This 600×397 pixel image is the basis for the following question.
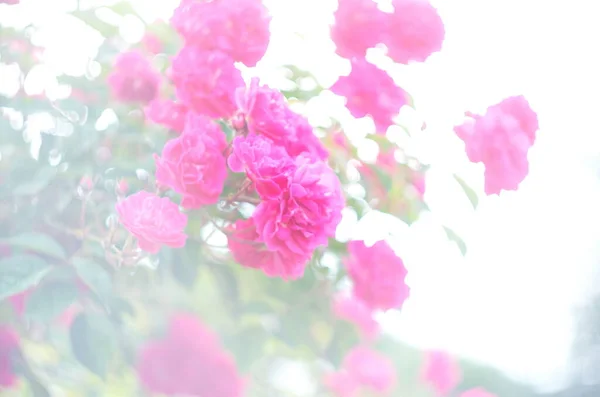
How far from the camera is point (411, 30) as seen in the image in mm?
601

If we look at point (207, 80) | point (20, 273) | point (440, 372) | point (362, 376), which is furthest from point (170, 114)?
point (440, 372)

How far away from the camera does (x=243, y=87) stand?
476mm

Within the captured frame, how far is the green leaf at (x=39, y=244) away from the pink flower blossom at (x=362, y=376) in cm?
45

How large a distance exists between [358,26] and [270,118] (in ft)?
0.63

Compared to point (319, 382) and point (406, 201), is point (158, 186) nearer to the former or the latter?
point (406, 201)

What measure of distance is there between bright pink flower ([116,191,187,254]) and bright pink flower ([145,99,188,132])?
0.28 ft

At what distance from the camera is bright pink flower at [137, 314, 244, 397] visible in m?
0.65

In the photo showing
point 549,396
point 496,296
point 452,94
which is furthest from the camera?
point 549,396

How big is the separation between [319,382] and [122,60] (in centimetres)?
53

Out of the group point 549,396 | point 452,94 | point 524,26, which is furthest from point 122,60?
point 549,396

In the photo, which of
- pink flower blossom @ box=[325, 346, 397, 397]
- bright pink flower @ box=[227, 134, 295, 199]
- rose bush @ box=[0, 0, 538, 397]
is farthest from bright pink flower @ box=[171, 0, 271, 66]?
pink flower blossom @ box=[325, 346, 397, 397]

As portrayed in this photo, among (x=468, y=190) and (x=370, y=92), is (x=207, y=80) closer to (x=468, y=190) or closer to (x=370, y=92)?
(x=370, y=92)

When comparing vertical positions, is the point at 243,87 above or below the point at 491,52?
below

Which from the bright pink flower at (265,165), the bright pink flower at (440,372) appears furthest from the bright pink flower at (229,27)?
the bright pink flower at (440,372)
